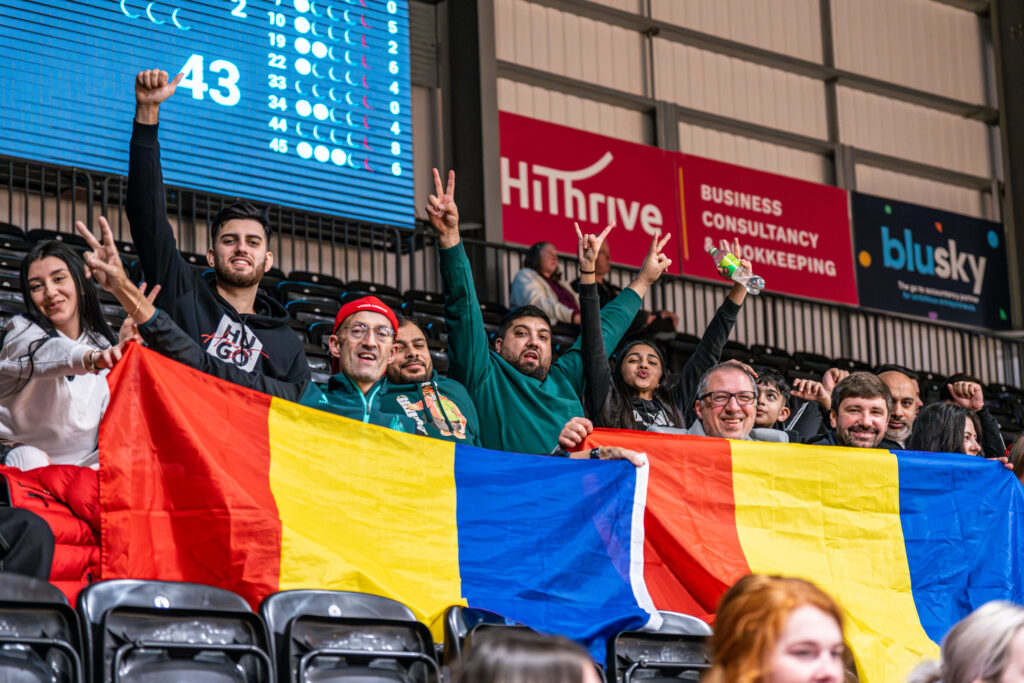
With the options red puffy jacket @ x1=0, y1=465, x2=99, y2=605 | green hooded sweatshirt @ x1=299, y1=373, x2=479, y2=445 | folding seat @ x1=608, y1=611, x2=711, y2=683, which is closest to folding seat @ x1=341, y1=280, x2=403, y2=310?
green hooded sweatshirt @ x1=299, y1=373, x2=479, y2=445

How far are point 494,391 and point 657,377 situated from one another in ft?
2.88

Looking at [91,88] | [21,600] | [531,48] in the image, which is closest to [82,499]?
[21,600]

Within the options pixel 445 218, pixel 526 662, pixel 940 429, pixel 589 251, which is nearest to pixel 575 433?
pixel 445 218

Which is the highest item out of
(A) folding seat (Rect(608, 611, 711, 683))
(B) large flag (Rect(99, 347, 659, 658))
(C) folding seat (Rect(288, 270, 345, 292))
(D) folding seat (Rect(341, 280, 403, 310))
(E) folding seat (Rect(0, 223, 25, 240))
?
(E) folding seat (Rect(0, 223, 25, 240))

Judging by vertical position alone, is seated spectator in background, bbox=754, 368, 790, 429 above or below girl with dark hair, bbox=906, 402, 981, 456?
above

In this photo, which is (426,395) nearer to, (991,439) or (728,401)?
(728,401)

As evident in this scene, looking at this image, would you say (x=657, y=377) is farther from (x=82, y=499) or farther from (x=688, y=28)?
(x=688, y=28)

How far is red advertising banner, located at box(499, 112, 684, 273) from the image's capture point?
11.2m

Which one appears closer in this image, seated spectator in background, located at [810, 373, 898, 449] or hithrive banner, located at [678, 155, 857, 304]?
seated spectator in background, located at [810, 373, 898, 449]

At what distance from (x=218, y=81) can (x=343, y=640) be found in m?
6.28

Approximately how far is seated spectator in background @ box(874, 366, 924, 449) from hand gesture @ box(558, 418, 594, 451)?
1773 mm

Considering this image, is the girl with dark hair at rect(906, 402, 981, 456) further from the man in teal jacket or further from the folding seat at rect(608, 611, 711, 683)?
the folding seat at rect(608, 611, 711, 683)

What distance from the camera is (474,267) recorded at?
422 inches

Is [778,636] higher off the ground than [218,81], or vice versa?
[218,81]
